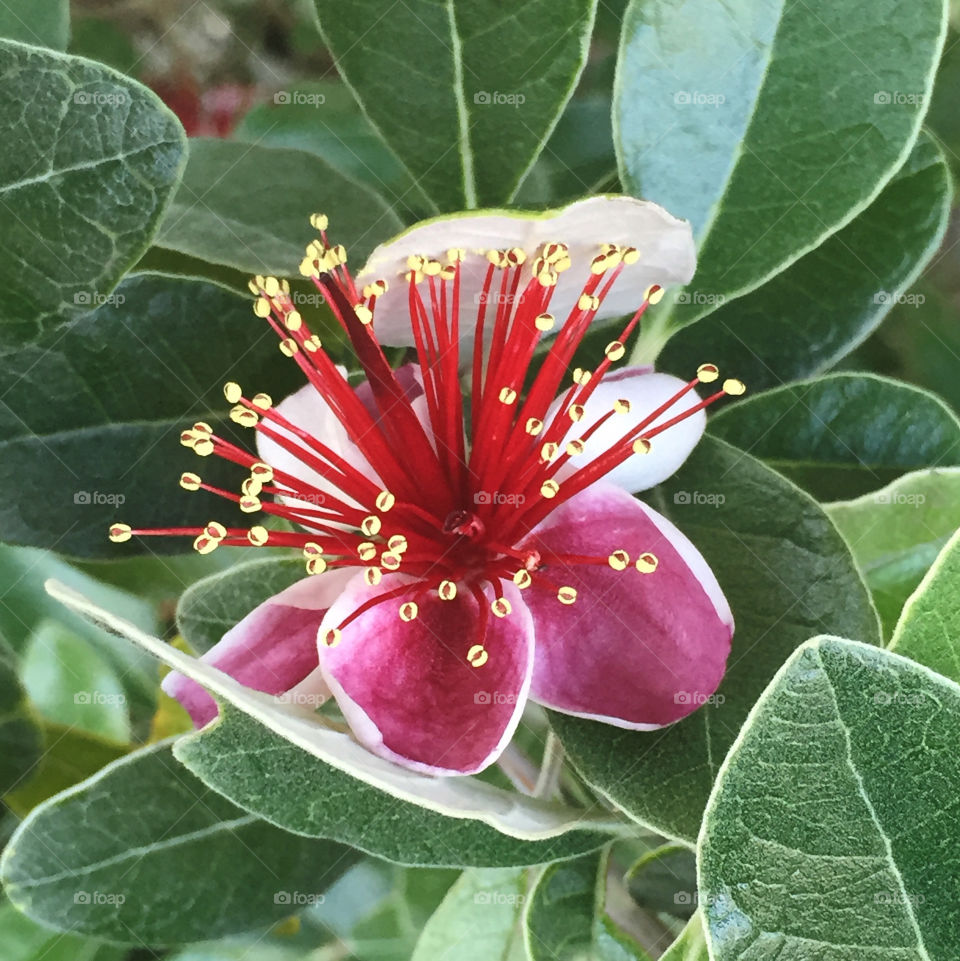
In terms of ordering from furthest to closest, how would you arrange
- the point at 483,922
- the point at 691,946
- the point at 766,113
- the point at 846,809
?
the point at 483,922 < the point at 766,113 < the point at 691,946 < the point at 846,809

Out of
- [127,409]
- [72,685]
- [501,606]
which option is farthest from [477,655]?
[72,685]

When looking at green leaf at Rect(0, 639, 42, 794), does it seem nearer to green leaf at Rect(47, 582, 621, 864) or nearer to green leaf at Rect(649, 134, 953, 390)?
green leaf at Rect(47, 582, 621, 864)

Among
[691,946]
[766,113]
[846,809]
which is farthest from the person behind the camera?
[766,113]

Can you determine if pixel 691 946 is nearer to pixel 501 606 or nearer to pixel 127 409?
pixel 501 606

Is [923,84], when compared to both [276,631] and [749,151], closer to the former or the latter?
[749,151]

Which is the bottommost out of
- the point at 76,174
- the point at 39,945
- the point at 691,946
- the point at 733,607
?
the point at 39,945

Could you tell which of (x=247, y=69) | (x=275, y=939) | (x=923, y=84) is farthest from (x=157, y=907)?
(x=923, y=84)

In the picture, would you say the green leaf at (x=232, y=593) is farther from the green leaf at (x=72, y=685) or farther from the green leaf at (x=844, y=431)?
the green leaf at (x=844, y=431)
